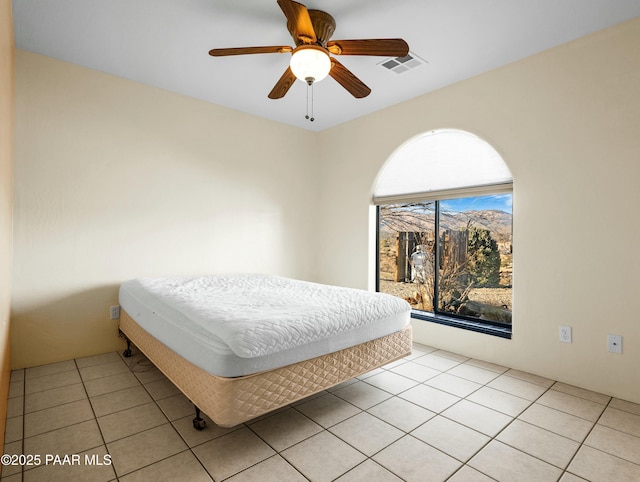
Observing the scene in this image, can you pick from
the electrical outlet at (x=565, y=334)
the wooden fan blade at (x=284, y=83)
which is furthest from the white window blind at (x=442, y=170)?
the wooden fan blade at (x=284, y=83)

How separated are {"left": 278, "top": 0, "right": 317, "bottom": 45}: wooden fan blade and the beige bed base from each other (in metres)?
1.84

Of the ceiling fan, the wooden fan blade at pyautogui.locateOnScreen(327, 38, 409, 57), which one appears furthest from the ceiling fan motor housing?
the wooden fan blade at pyautogui.locateOnScreen(327, 38, 409, 57)

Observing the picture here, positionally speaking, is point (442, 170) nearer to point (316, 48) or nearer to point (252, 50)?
point (316, 48)

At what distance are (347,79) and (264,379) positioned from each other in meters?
1.99

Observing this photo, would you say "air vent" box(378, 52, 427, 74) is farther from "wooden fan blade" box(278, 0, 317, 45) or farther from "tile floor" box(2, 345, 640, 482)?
"tile floor" box(2, 345, 640, 482)

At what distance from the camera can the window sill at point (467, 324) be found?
3.01 m

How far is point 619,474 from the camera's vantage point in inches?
62.6

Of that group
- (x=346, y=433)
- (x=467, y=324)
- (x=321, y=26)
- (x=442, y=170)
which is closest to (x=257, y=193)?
(x=442, y=170)

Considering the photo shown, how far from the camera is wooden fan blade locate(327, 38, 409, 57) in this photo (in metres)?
1.96

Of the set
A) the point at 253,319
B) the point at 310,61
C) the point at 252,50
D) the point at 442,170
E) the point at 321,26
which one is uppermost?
the point at 321,26

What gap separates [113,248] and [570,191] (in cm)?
379

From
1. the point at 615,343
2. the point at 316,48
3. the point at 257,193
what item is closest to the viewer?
the point at 316,48

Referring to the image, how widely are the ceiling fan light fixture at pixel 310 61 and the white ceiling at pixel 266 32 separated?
0.34 meters

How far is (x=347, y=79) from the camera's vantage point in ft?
7.82
